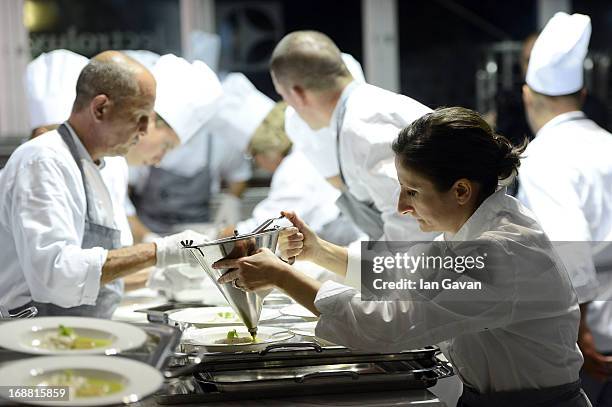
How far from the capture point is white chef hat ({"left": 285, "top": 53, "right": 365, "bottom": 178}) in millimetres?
2551

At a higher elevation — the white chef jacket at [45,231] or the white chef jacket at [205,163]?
the white chef jacket at [45,231]

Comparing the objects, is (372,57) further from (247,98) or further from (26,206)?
(26,206)

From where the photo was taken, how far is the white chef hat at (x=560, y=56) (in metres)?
2.38

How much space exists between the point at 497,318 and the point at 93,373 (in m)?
0.60

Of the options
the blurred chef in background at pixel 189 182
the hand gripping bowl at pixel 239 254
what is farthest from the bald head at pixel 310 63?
the blurred chef in background at pixel 189 182

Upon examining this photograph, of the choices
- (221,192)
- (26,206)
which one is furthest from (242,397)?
(221,192)

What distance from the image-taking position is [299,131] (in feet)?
8.73

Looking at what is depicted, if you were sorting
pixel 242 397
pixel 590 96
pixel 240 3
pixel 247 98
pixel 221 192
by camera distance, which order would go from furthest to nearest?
pixel 240 3, pixel 221 192, pixel 247 98, pixel 590 96, pixel 242 397

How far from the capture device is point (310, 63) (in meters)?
2.32

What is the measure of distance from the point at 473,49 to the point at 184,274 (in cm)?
263

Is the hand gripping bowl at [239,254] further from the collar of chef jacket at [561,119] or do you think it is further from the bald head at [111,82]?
the collar of chef jacket at [561,119]

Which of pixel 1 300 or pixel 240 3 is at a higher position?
pixel 240 3

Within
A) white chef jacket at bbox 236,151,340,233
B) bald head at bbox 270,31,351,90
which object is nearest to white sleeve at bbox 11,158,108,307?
bald head at bbox 270,31,351,90

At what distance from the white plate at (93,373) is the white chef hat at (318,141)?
1.46 m
